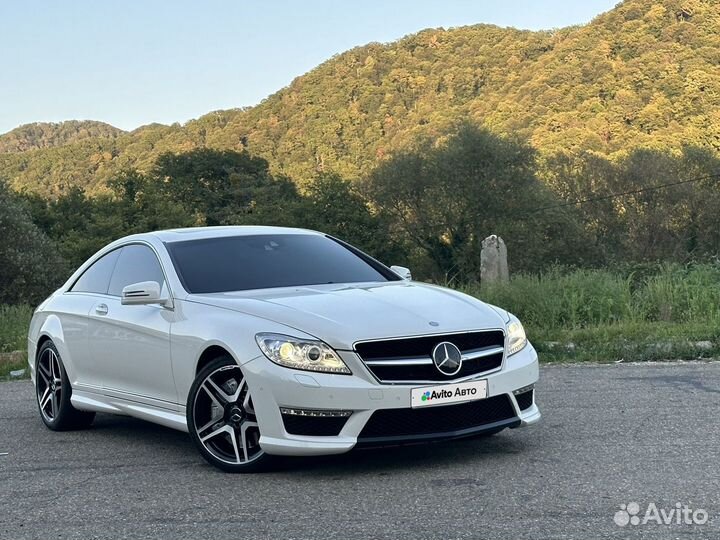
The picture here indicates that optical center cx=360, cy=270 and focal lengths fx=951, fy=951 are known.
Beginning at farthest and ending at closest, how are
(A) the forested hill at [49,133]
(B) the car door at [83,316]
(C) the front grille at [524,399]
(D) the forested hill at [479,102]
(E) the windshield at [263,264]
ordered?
1. (A) the forested hill at [49,133]
2. (D) the forested hill at [479,102]
3. (B) the car door at [83,316]
4. (E) the windshield at [263,264]
5. (C) the front grille at [524,399]

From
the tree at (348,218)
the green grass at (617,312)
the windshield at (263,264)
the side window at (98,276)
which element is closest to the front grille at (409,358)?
the windshield at (263,264)

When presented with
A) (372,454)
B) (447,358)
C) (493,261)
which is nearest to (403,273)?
(372,454)

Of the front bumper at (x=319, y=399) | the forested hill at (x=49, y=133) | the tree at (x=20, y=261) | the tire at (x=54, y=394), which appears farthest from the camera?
the forested hill at (x=49, y=133)

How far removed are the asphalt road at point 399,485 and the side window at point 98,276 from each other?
1113mm

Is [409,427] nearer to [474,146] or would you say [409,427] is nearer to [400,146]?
[474,146]

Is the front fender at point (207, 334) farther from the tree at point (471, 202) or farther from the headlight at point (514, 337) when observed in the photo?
the tree at point (471, 202)

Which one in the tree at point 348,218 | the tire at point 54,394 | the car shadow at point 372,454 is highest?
the tire at point 54,394

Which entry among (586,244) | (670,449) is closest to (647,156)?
(586,244)

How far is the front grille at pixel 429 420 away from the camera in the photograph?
5.14 meters

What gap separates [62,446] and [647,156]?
2374 inches

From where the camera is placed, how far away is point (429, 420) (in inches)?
205

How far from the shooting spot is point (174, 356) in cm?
585

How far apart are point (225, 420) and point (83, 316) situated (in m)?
2.11

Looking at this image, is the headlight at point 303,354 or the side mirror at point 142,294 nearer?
the headlight at point 303,354
